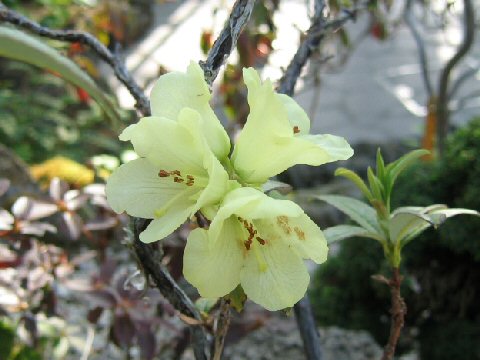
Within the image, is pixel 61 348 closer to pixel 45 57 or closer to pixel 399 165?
pixel 45 57

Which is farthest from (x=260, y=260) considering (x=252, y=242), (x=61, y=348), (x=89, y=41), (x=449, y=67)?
(x=449, y=67)

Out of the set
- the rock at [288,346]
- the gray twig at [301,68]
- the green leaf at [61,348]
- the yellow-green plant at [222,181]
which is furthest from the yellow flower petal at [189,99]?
the green leaf at [61,348]

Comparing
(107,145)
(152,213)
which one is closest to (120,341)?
(152,213)

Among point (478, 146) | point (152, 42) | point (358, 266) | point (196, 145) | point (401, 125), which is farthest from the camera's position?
point (152, 42)

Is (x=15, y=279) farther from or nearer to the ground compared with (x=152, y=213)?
nearer to the ground

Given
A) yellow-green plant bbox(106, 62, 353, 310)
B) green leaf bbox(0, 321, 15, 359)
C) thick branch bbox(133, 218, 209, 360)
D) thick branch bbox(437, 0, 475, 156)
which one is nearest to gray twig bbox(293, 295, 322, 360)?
thick branch bbox(133, 218, 209, 360)

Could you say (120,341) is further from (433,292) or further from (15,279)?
(433,292)

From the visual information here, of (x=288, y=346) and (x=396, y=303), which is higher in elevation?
(x=396, y=303)
